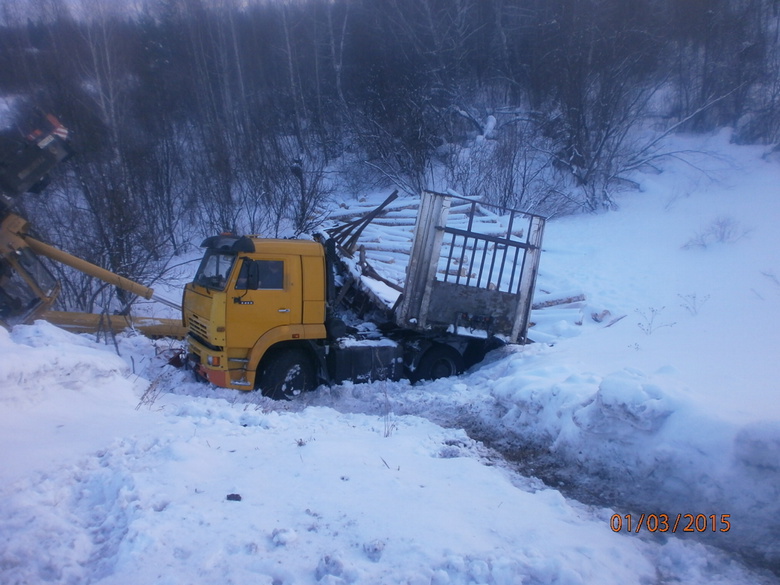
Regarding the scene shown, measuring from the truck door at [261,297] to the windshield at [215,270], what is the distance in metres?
0.17

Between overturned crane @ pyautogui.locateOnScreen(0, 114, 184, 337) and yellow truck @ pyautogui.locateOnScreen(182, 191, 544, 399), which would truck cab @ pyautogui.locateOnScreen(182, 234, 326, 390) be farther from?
overturned crane @ pyautogui.locateOnScreen(0, 114, 184, 337)

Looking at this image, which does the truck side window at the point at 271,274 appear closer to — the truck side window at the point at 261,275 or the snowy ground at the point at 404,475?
the truck side window at the point at 261,275

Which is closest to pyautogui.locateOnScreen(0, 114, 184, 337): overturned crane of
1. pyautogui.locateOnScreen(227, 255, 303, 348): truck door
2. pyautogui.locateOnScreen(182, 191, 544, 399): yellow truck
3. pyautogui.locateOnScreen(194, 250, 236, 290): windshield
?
pyautogui.locateOnScreen(194, 250, 236, 290): windshield

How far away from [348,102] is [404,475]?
90.2ft

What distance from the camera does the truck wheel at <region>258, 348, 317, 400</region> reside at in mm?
7969

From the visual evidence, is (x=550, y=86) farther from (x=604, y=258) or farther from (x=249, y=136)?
(x=249, y=136)

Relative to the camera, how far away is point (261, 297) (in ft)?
25.3

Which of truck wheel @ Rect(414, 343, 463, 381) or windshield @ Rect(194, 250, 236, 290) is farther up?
windshield @ Rect(194, 250, 236, 290)

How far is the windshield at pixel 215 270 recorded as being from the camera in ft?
25.0

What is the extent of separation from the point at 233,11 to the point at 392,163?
576 inches

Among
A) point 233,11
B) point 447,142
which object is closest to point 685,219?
point 447,142
